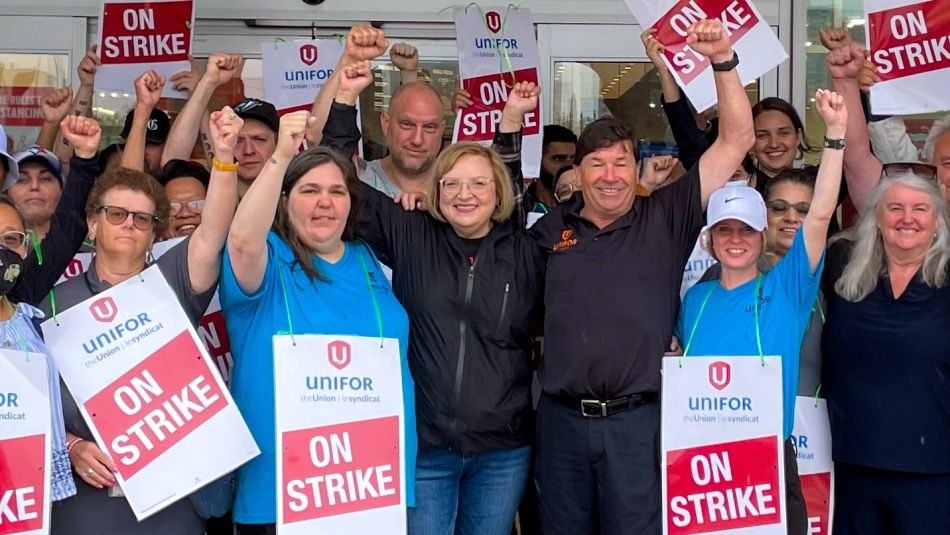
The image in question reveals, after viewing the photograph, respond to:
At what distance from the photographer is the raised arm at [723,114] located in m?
3.96

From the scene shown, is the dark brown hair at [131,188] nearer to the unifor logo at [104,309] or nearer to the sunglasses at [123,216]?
the sunglasses at [123,216]

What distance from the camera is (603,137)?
4012mm

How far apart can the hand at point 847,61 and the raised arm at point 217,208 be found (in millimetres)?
2480

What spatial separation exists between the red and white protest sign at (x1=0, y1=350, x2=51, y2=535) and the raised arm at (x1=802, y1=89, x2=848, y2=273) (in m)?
2.40

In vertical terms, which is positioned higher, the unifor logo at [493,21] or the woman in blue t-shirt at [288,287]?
the unifor logo at [493,21]

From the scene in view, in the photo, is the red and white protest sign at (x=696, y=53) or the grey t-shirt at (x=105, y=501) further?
the red and white protest sign at (x=696, y=53)

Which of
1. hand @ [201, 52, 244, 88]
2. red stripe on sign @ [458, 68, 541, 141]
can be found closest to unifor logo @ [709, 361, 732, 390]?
hand @ [201, 52, 244, 88]

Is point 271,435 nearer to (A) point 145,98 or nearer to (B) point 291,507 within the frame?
(B) point 291,507

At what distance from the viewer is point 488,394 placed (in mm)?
3865

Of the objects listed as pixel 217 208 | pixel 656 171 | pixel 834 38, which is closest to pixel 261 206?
pixel 217 208

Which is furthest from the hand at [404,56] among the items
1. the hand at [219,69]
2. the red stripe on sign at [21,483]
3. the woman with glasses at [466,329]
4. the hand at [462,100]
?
the red stripe on sign at [21,483]

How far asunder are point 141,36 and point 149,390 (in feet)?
10.8

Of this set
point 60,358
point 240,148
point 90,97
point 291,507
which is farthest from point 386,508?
point 90,97

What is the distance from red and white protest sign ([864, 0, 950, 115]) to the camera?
16.4 feet
